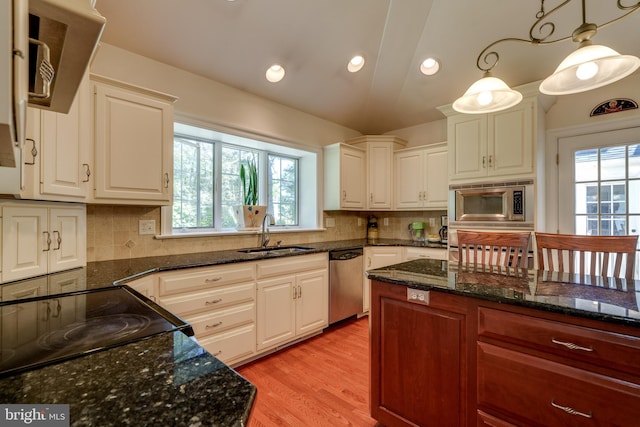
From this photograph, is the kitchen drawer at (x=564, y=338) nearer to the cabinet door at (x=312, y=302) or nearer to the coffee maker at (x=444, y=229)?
the cabinet door at (x=312, y=302)

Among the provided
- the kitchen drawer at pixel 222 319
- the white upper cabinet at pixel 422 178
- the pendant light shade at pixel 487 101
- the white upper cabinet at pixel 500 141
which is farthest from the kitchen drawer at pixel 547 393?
the white upper cabinet at pixel 422 178

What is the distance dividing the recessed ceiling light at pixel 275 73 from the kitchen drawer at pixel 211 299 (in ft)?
6.42

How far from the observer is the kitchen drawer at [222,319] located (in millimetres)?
2104

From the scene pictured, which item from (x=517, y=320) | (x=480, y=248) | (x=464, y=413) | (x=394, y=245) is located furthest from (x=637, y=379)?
(x=394, y=245)

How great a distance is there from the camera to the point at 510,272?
1.65 metres

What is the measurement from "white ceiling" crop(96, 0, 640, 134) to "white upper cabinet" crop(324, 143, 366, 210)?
0.63 m

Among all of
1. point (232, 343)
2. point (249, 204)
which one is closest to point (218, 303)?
point (232, 343)

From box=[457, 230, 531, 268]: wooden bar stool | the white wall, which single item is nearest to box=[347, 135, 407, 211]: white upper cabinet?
the white wall

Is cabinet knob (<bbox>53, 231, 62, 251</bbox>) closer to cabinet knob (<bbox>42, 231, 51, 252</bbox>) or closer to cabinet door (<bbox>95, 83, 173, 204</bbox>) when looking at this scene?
cabinet knob (<bbox>42, 231, 51, 252</bbox>)

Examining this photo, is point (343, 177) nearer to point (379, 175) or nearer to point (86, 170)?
point (379, 175)

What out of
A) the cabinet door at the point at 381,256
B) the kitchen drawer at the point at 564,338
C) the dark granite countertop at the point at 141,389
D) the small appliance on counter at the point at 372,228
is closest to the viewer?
the dark granite countertop at the point at 141,389

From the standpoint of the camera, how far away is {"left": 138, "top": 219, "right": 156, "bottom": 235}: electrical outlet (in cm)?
238

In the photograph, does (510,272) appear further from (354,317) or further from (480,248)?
(354,317)

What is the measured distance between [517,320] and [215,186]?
109 inches
